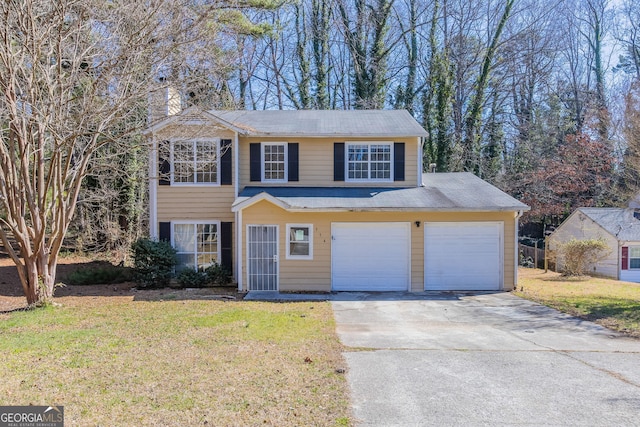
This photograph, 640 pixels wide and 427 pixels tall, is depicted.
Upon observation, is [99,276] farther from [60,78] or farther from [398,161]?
[398,161]

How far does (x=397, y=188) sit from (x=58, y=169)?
31.1ft

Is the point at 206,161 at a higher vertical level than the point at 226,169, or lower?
higher

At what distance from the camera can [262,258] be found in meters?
12.1

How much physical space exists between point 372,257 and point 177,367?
7.82 metres

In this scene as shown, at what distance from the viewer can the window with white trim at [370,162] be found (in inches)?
544

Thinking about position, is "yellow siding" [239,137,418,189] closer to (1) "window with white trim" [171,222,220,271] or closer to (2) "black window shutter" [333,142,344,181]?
(2) "black window shutter" [333,142,344,181]

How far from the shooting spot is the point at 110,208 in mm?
→ 19375

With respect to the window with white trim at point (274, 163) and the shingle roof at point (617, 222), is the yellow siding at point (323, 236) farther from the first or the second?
the shingle roof at point (617, 222)

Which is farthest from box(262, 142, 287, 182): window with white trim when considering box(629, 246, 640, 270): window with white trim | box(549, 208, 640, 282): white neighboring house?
box(629, 246, 640, 270): window with white trim

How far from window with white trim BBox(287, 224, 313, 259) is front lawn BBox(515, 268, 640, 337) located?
6134 mm

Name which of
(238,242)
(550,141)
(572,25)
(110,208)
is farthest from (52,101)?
(572,25)

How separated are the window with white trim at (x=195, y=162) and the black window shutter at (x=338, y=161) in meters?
3.77

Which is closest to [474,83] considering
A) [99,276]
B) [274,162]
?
[274,162]

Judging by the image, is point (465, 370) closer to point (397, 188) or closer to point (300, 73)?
point (397, 188)
